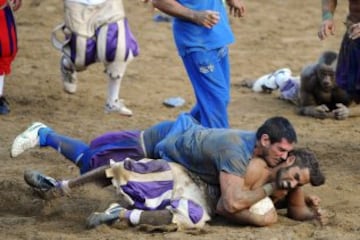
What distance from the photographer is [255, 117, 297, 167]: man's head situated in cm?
609

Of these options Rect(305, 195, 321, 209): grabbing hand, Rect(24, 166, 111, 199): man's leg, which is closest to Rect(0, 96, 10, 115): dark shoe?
Rect(24, 166, 111, 199): man's leg

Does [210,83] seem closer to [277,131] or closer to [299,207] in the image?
[277,131]

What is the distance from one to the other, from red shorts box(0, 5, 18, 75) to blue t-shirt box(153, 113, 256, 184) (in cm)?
274

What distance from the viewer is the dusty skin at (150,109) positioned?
6.29 meters

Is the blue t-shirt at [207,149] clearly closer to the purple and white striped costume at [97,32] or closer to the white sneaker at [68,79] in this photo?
the purple and white striped costume at [97,32]

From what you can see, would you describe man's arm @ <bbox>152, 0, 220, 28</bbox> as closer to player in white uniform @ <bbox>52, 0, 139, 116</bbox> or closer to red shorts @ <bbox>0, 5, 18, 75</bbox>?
player in white uniform @ <bbox>52, 0, 139, 116</bbox>

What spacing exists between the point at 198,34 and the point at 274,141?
45.6 inches

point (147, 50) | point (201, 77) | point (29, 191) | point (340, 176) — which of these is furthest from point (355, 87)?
point (147, 50)

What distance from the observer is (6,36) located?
29.3 feet

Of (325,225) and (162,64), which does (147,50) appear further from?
(325,225)

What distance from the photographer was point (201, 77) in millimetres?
6945

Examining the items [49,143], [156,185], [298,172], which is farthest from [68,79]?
[298,172]

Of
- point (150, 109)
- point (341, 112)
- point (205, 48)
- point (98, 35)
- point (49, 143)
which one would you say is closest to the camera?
point (205, 48)

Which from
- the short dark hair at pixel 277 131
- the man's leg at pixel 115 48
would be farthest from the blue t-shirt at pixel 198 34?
the man's leg at pixel 115 48
